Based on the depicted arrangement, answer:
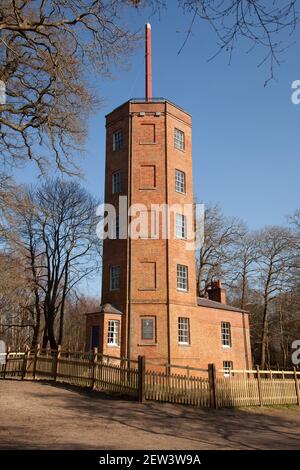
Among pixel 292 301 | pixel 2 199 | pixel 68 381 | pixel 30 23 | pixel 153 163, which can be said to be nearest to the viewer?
pixel 30 23

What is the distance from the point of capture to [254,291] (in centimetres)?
4847

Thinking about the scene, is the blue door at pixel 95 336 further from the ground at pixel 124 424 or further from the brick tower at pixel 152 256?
the ground at pixel 124 424

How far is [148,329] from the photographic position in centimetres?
2562

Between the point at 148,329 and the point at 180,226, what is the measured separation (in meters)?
7.16

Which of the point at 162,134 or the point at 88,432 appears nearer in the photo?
the point at 88,432

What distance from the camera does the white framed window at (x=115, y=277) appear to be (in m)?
27.2

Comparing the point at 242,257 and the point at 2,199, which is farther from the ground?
the point at 242,257

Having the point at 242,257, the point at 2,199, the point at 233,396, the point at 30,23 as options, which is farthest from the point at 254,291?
the point at 30,23

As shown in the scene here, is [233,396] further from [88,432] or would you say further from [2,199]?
[2,199]

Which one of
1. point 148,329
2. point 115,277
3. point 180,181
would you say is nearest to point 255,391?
point 148,329

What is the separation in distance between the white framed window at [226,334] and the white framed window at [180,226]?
8.24 metres

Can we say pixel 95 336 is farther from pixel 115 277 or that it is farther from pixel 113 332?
pixel 115 277

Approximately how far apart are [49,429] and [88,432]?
0.92m

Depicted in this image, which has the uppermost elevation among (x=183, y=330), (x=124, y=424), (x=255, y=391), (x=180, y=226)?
(x=180, y=226)
